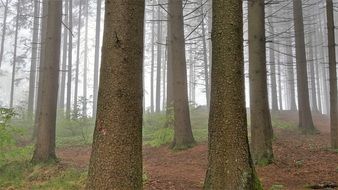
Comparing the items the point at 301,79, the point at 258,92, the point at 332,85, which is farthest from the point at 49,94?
the point at 301,79

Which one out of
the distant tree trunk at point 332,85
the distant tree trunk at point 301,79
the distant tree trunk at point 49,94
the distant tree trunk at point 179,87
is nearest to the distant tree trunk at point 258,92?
the distant tree trunk at point 332,85

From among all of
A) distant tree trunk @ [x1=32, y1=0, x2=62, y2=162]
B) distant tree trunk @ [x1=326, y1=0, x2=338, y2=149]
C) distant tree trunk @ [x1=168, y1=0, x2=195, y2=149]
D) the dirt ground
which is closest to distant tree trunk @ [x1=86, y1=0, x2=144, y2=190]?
the dirt ground

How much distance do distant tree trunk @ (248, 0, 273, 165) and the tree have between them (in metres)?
Result: 4.10

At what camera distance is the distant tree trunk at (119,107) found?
4.06 metres

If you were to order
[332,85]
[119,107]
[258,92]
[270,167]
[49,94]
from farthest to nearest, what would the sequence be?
[332,85], [49,94], [258,92], [270,167], [119,107]

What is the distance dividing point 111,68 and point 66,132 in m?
16.5

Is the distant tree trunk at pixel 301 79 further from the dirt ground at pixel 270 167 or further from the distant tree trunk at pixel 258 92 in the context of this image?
the distant tree trunk at pixel 258 92

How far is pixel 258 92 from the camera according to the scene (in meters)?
9.25

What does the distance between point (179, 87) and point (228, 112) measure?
7.86 meters

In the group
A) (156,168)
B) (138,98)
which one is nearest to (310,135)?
(156,168)

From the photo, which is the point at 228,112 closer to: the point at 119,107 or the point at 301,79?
the point at 119,107

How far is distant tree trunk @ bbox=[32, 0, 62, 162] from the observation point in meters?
9.98

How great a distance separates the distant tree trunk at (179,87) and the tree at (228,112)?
7427 millimetres

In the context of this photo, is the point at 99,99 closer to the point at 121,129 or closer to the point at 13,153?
the point at 121,129
